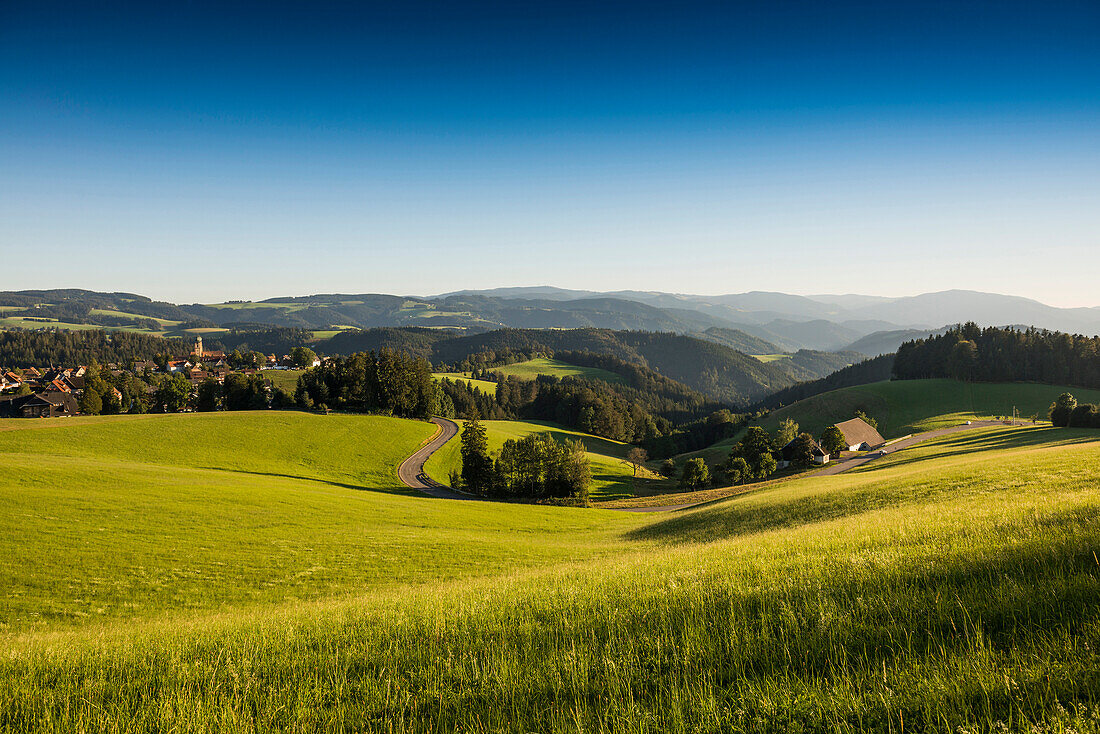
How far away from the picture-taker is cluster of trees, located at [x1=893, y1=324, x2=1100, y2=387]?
102 metres

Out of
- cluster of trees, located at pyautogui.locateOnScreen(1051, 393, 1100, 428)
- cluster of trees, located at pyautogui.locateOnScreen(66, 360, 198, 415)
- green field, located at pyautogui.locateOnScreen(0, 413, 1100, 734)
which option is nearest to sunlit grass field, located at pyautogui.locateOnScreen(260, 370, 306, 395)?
cluster of trees, located at pyautogui.locateOnScreen(66, 360, 198, 415)

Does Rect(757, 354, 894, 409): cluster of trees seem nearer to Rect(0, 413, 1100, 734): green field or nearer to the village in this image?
the village

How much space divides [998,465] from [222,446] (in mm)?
73491

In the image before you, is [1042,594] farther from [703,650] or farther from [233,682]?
[233,682]

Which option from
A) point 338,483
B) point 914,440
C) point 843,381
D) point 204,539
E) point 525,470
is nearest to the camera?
point 204,539

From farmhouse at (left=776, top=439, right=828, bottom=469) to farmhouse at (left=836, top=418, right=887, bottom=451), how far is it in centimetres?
763

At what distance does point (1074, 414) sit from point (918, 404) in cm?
4866

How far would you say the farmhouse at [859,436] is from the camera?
82.7 meters

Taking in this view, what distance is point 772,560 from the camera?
26.6 ft

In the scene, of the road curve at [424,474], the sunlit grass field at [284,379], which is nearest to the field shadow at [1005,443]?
the road curve at [424,474]

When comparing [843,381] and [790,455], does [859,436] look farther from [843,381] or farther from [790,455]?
[843,381]

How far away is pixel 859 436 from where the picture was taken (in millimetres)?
84750

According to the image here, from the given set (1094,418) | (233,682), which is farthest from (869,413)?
(233,682)

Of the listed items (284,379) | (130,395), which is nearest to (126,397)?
(130,395)
